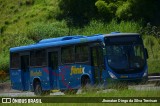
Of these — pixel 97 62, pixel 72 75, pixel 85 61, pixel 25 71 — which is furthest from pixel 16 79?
pixel 97 62

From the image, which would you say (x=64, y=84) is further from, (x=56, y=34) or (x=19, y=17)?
(x=19, y=17)

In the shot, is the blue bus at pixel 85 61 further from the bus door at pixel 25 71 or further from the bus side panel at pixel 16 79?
the bus side panel at pixel 16 79

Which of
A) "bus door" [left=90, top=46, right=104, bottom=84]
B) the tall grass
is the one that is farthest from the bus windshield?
the tall grass

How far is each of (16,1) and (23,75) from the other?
3653 cm

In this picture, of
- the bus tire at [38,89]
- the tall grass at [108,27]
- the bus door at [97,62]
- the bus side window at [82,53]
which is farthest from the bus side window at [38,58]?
the tall grass at [108,27]

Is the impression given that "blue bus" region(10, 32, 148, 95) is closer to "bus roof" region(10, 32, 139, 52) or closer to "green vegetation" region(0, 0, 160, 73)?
"bus roof" region(10, 32, 139, 52)

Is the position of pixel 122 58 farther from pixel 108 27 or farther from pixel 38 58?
pixel 108 27

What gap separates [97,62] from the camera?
26.0 meters

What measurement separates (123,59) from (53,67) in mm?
5142

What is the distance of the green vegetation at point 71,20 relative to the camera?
49406 millimetres

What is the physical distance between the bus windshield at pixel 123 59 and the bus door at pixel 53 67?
4283 mm

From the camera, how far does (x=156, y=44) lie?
149 ft

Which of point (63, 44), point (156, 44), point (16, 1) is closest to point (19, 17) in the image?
point (16, 1)

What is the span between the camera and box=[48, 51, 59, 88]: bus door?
29172mm
